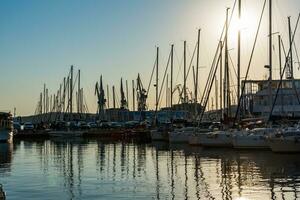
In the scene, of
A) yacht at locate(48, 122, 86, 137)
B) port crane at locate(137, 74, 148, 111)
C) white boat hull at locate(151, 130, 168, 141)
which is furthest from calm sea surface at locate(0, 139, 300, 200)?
port crane at locate(137, 74, 148, 111)

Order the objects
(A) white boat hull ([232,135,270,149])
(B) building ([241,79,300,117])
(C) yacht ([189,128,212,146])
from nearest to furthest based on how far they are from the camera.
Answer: (A) white boat hull ([232,135,270,149])
(C) yacht ([189,128,212,146])
(B) building ([241,79,300,117])

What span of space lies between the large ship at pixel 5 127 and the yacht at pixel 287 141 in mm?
49981

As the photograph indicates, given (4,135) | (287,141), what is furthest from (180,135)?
(4,135)

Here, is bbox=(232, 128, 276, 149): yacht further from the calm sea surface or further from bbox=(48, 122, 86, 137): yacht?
bbox=(48, 122, 86, 137): yacht

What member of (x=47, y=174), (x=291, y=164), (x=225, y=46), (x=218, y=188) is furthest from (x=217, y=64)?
(x=218, y=188)

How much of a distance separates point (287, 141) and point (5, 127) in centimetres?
5184

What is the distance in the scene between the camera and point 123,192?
88.0 ft

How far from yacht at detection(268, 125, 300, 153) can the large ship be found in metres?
50.0

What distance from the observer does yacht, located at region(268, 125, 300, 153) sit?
4894 cm

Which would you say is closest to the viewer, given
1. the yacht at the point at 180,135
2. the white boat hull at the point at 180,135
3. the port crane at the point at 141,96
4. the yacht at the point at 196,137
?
the yacht at the point at 196,137

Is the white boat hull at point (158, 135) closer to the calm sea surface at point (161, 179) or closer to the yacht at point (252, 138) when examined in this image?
the yacht at point (252, 138)

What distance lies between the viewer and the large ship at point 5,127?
87.4 meters

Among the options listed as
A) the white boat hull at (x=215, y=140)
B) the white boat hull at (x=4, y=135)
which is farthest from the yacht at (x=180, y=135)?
the white boat hull at (x=4, y=135)

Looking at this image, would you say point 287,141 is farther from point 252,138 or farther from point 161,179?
point 161,179
